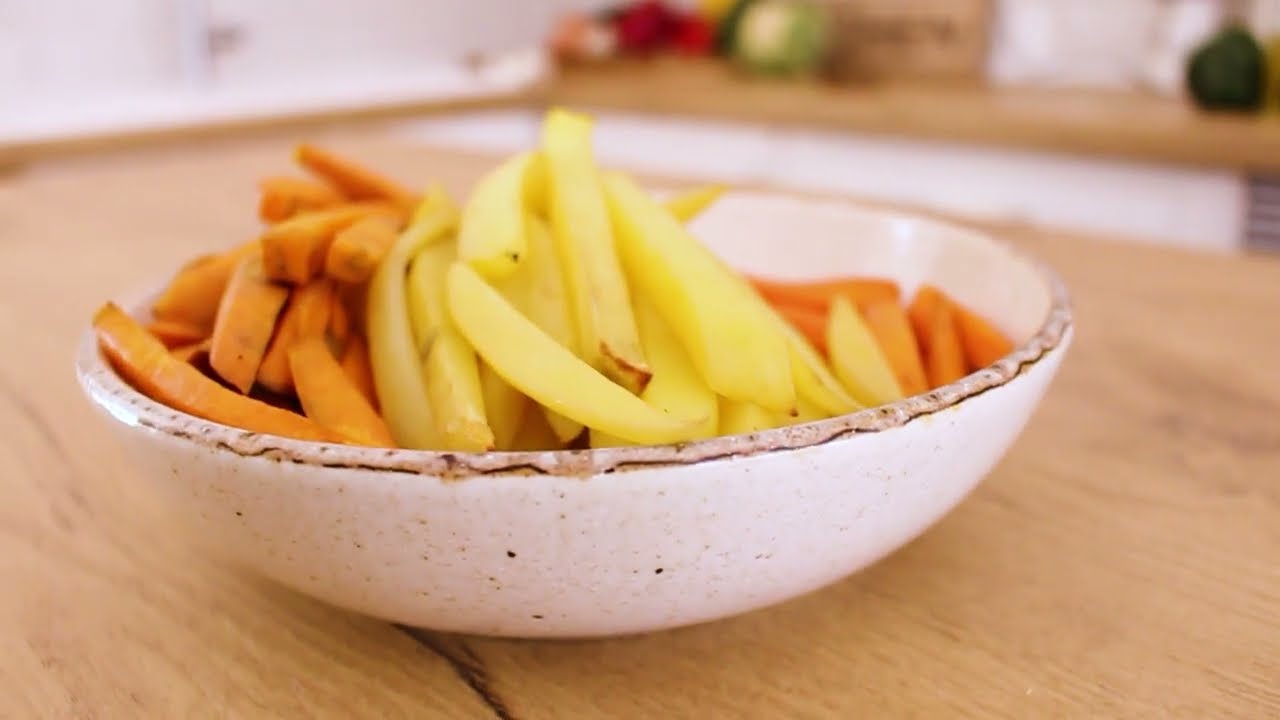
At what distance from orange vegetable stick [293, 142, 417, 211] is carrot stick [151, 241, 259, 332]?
103 millimetres

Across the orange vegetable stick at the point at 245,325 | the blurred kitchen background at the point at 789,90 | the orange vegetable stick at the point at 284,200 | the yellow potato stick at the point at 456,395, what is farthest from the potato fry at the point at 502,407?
the blurred kitchen background at the point at 789,90

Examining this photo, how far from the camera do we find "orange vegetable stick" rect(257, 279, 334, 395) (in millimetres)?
521

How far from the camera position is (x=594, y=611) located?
1.37ft

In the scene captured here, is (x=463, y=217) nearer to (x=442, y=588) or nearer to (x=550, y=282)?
(x=550, y=282)

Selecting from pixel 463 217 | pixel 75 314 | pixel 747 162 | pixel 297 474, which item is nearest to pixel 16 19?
pixel 747 162

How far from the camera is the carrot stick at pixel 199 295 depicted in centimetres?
59

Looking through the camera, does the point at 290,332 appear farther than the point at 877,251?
No

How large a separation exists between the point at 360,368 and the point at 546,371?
4.9 inches

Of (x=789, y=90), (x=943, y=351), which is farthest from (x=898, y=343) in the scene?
(x=789, y=90)

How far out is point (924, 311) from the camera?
0.66 m

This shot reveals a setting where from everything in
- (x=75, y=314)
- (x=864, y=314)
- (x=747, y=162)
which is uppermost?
(x=864, y=314)

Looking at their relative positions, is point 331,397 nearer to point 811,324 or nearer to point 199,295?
point 199,295

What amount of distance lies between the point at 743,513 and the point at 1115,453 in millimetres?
353

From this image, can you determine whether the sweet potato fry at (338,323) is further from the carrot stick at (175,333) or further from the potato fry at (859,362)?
the potato fry at (859,362)
